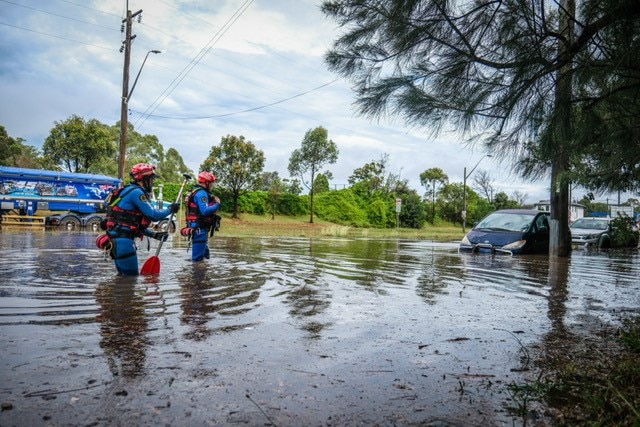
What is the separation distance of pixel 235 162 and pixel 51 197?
17026mm

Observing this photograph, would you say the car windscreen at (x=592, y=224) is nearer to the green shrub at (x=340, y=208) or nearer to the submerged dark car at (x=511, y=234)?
the submerged dark car at (x=511, y=234)

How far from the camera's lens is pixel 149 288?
21.1ft

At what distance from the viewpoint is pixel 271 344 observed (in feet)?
12.9

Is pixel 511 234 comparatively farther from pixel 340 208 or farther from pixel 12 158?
pixel 12 158

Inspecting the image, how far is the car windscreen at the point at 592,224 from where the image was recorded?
2205cm

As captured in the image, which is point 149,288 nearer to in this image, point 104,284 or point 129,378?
point 104,284

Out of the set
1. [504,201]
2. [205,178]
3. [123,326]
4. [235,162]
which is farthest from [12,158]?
[504,201]

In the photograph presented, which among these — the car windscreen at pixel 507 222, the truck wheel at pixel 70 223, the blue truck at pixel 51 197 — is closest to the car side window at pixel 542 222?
the car windscreen at pixel 507 222

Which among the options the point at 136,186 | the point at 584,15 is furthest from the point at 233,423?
the point at 136,186

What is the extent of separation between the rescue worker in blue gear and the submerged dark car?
10044mm

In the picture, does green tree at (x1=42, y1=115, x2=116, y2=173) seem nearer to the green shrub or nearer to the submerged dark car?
the green shrub

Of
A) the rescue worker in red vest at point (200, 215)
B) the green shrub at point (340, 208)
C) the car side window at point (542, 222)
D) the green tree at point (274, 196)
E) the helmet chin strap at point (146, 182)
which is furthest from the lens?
the green shrub at point (340, 208)

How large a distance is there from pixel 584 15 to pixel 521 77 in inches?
27.9

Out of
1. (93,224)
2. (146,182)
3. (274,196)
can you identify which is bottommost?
(93,224)
